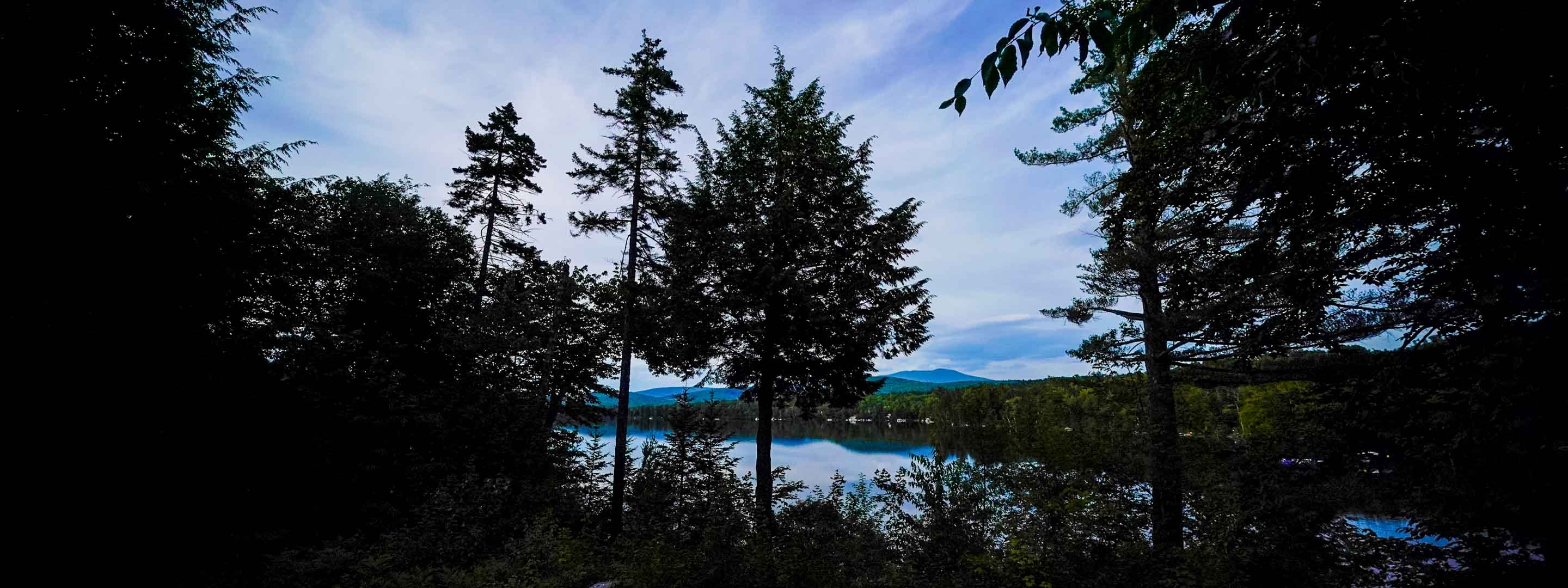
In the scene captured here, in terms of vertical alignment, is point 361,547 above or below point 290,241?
below

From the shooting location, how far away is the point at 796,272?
13531mm

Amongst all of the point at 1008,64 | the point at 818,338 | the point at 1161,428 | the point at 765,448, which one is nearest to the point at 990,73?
the point at 1008,64

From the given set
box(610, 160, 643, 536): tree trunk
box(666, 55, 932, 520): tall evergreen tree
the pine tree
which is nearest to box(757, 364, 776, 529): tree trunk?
box(666, 55, 932, 520): tall evergreen tree

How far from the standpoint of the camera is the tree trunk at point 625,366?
12.8 meters

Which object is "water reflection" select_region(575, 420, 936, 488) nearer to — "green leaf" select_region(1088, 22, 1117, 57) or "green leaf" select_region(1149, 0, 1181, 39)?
"green leaf" select_region(1149, 0, 1181, 39)

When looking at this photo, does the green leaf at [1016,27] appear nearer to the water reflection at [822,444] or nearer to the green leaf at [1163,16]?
the green leaf at [1163,16]

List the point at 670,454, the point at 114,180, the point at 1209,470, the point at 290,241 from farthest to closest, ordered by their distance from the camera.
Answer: the point at 670,454 < the point at 290,241 < the point at 1209,470 < the point at 114,180

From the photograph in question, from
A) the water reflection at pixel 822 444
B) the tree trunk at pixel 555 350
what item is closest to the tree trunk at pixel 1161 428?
the water reflection at pixel 822 444

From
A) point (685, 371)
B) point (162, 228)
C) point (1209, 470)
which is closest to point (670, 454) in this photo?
point (685, 371)

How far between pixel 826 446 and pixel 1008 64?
83.0 metres

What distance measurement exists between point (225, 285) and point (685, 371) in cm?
913

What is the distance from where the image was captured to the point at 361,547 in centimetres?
1066

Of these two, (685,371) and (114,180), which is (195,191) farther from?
(685,371)

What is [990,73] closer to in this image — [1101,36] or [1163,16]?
[1101,36]
